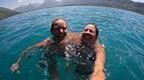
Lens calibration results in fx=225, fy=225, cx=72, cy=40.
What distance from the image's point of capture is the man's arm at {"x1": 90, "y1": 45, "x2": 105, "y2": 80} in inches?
229

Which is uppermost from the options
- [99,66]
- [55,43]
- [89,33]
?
[89,33]

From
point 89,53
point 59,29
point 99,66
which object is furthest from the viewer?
point 89,53

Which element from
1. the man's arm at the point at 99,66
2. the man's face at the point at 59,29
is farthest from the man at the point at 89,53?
the man's face at the point at 59,29

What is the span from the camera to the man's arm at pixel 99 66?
582cm

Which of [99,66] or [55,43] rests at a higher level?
[55,43]

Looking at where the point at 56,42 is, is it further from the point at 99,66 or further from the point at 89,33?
the point at 99,66

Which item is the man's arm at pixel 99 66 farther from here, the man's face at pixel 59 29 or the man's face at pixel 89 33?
the man's face at pixel 59 29

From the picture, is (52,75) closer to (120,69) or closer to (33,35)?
(120,69)

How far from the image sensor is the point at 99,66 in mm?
6535

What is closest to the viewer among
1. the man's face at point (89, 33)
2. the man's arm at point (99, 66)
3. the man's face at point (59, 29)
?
the man's arm at point (99, 66)

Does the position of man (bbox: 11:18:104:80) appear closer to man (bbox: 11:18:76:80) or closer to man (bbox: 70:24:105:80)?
man (bbox: 11:18:76:80)

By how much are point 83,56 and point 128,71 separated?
271 cm

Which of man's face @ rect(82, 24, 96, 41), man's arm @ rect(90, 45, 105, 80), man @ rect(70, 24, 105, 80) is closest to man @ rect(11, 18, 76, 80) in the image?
man @ rect(70, 24, 105, 80)

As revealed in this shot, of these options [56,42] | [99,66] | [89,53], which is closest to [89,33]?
[89,53]
